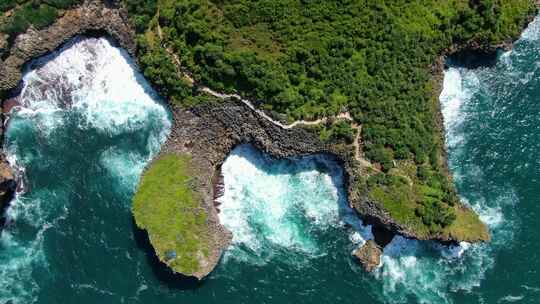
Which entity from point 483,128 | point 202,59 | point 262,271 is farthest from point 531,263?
point 202,59

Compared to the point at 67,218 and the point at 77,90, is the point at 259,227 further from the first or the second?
the point at 77,90

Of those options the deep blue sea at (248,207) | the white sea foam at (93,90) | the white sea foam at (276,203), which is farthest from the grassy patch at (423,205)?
the white sea foam at (93,90)

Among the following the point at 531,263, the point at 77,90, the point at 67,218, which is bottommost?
the point at 67,218

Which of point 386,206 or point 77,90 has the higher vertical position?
point 386,206

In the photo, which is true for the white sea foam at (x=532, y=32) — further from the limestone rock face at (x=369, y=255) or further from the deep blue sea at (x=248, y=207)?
the limestone rock face at (x=369, y=255)

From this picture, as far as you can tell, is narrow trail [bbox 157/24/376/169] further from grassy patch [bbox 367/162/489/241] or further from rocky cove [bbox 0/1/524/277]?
grassy patch [bbox 367/162/489/241]

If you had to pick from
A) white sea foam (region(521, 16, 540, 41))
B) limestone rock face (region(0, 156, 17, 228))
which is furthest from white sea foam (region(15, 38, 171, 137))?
white sea foam (region(521, 16, 540, 41))
